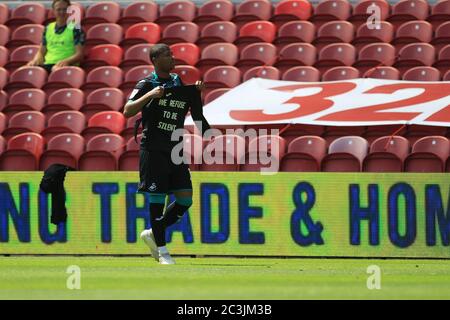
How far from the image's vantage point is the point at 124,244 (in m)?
12.5

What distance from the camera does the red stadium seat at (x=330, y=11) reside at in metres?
16.2

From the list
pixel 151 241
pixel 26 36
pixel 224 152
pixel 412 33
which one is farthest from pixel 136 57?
pixel 151 241

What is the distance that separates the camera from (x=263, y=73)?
15.1 metres

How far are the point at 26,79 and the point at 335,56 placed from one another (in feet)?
13.9

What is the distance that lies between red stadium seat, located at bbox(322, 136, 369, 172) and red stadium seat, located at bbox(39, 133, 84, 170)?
9.99 feet

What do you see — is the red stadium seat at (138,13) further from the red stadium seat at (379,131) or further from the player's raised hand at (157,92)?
the player's raised hand at (157,92)

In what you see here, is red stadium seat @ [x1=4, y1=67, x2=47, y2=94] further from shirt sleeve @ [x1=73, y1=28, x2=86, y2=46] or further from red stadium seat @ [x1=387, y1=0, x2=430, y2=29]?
red stadium seat @ [x1=387, y1=0, x2=430, y2=29]

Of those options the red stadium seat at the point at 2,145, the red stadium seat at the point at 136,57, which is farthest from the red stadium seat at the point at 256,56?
the red stadium seat at the point at 2,145

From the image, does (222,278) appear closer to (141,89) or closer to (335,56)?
(141,89)

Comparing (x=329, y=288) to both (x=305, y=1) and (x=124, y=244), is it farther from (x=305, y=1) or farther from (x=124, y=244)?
(x=305, y=1)

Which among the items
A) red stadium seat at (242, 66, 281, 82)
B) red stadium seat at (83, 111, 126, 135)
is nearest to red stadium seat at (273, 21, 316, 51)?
red stadium seat at (242, 66, 281, 82)

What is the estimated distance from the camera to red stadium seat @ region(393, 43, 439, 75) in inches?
588

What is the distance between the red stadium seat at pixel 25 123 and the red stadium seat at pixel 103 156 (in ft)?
3.90

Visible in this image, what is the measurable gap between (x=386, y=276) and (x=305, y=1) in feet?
25.6
